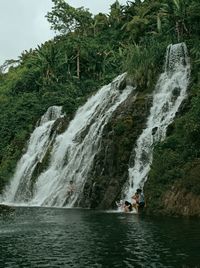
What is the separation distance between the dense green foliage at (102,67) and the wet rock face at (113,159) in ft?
2.60

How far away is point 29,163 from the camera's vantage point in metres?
46.4

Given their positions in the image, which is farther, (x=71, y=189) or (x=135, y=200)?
(x=71, y=189)

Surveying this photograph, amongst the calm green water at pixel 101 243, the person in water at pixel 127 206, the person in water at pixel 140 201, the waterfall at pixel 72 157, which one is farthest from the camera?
the waterfall at pixel 72 157

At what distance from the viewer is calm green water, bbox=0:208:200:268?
14180 mm

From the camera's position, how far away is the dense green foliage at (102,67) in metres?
29.6

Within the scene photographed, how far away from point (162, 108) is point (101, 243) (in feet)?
68.2

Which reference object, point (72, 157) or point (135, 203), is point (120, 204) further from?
point (72, 157)

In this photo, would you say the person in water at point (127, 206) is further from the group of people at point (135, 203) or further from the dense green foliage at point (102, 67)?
the dense green foliage at point (102, 67)

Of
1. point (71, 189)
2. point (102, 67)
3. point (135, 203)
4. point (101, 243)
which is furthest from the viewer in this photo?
point (102, 67)

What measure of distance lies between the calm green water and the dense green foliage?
564 centimetres

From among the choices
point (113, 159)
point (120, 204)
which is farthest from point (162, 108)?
point (120, 204)

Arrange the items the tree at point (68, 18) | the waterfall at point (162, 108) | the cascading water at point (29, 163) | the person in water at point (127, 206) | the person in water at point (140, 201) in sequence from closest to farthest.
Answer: the person in water at point (140, 201)
the person in water at point (127, 206)
the waterfall at point (162, 108)
the cascading water at point (29, 163)
the tree at point (68, 18)

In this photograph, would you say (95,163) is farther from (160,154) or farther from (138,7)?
(138,7)

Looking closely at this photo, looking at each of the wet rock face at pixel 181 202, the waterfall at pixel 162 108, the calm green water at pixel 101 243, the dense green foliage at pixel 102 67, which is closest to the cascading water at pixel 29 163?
the dense green foliage at pixel 102 67
